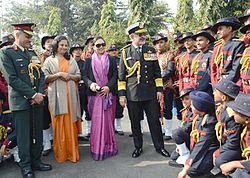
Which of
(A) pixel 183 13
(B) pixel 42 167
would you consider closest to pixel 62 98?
(B) pixel 42 167

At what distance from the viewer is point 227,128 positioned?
3240mm

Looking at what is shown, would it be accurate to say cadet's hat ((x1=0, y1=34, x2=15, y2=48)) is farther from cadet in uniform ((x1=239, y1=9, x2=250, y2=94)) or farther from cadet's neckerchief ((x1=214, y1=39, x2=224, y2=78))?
cadet in uniform ((x1=239, y1=9, x2=250, y2=94))

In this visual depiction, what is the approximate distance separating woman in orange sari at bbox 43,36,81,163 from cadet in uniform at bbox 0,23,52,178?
307 mm

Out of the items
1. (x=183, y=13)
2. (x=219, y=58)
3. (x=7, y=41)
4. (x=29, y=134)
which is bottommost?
(x=29, y=134)

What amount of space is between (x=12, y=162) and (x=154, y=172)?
2.23 metres

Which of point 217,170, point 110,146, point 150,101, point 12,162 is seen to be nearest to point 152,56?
point 150,101

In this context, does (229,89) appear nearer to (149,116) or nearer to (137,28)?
(149,116)

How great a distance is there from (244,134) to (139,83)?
6.21 ft

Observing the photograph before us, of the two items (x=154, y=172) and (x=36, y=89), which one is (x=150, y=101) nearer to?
(x=154, y=172)

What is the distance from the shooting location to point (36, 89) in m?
4.13

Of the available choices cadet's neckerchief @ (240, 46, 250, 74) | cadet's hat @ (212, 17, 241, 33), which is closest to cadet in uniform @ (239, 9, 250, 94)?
cadet's neckerchief @ (240, 46, 250, 74)

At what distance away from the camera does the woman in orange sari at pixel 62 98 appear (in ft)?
14.7

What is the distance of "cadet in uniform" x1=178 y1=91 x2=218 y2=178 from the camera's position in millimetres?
3578

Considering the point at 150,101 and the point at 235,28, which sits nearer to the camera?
the point at 235,28
